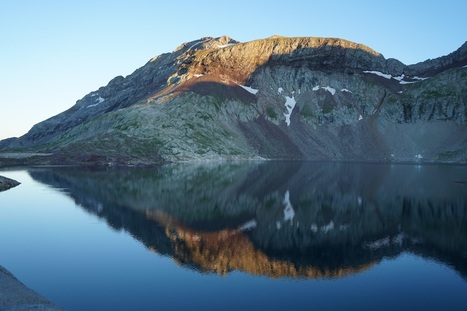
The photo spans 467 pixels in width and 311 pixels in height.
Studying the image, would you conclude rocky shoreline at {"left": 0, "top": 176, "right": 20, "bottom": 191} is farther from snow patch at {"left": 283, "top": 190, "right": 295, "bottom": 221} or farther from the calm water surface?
snow patch at {"left": 283, "top": 190, "right": 295, "bottom": 221}

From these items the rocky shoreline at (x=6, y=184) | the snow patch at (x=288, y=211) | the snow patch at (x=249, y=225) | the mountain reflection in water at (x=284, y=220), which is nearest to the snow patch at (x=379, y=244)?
the mountain reflection in water at (x=284, y=220)

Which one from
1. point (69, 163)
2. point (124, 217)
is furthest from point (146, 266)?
point (69, 163)

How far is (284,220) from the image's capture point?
50594 mm

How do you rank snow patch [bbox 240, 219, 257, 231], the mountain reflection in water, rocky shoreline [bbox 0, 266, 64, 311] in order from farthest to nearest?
1. snow patch [bbox 240, 219, 257, 231]
2. the mountain reflection in water
3. rocky shoreline [bbox 0, 266, 64, 311]

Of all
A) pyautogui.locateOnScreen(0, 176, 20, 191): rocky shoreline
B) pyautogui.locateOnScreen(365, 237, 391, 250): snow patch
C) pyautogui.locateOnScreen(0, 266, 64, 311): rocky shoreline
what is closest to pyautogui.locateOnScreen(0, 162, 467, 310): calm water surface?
pyautogui.locateOnScreen(365, 237, 391, 250): snow patch

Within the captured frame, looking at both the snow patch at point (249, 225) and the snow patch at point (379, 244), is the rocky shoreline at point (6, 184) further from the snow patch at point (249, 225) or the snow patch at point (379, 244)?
the snow patch at point (379, 244)

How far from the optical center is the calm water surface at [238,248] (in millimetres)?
26422

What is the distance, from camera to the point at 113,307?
24125 mm

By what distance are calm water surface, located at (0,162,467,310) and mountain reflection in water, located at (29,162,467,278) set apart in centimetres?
18

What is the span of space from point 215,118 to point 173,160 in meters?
45.6

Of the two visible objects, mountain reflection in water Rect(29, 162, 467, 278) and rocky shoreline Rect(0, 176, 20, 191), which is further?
rocky shoreline Rect(0, 176, 20, 191)

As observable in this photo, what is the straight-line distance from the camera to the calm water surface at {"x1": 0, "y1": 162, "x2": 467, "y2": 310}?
2642 centimetres

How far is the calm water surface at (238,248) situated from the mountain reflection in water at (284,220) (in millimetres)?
177

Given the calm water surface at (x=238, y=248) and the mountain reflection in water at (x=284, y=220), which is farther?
the mountain reflection in water at (x=284, y=220)
